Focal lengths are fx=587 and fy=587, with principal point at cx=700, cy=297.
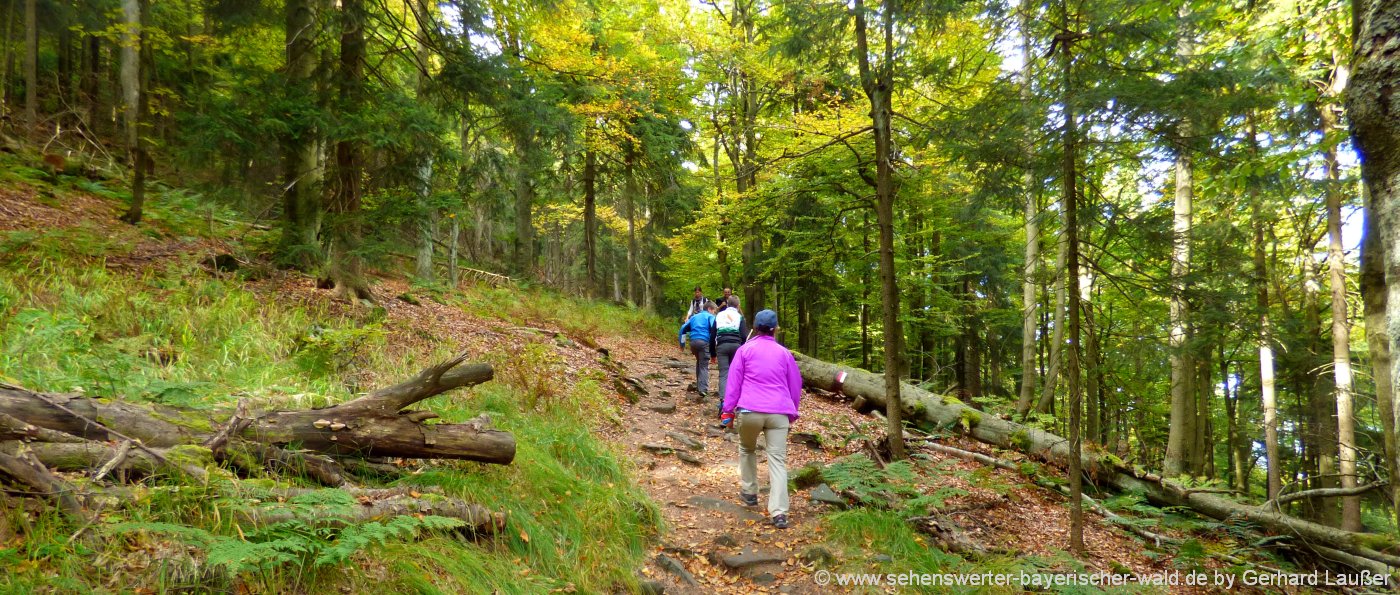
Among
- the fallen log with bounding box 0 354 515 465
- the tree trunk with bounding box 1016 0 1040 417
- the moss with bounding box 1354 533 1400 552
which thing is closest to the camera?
the fallen log with bounding box 0 354 515 465

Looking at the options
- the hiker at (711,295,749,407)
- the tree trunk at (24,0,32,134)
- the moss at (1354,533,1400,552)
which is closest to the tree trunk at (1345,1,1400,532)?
the moss at (1354,533,1400,552)

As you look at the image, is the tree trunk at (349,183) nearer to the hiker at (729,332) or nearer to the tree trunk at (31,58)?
the hiker at (729,332)

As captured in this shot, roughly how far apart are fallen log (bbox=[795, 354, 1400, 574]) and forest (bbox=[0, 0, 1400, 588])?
0.06m

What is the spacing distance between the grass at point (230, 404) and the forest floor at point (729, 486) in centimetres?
37

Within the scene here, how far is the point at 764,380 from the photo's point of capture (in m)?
5.50

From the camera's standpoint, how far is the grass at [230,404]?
7.56 ft

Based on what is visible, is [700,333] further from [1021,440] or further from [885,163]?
[1021,440]

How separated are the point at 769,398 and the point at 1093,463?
5.49 meters

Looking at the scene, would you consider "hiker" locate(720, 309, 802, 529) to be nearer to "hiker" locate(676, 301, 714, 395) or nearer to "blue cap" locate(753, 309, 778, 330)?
"blue cap" locate(753, 309, 778, 330)

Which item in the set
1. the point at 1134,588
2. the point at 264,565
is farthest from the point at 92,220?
the point at 1134,588

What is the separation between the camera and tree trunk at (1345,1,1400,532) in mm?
1812

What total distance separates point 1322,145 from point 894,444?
14.8 feet

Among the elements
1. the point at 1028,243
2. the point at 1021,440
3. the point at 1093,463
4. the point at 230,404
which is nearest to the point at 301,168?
the point at 230,404

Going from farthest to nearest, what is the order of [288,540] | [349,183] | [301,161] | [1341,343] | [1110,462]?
[1341,343]
[301,161]
[349,183]
[1110,462]
[288,540]
